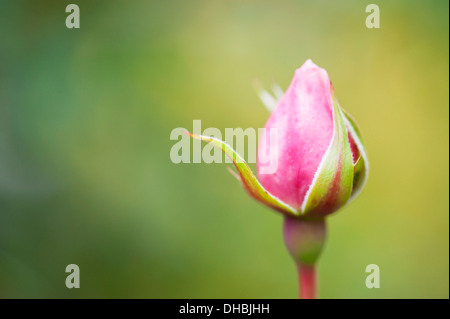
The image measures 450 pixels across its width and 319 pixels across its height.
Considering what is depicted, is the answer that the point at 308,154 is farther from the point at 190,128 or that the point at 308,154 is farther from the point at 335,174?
the point at 190,128

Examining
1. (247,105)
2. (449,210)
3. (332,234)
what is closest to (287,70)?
(247,105)

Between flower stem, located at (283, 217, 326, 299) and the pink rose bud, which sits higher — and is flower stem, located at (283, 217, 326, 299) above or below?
below

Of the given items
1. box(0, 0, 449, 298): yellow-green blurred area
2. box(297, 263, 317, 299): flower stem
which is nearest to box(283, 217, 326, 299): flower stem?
box(297, 263, 317, 299): flower stem

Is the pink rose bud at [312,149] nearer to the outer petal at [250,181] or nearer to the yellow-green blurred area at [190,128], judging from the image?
the outer petal at [250,181]

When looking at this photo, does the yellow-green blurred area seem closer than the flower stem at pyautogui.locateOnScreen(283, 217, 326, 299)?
No

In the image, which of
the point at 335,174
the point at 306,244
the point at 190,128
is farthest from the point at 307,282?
the point at 190,128

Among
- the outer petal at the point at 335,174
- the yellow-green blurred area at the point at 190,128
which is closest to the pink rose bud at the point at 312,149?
the outer petal at the point at 335,174

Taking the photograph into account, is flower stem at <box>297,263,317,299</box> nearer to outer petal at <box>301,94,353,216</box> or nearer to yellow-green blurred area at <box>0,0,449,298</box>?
outer petal at <box>301,94,353,216</box>
